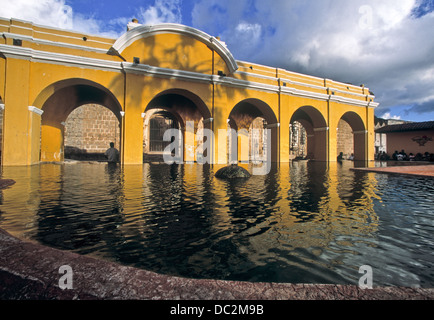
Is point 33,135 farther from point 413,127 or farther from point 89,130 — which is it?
point 413,127

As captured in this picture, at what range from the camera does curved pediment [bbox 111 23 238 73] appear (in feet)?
38.9

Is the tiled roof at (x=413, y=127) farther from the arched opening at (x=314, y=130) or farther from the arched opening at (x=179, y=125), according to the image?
the arched opening at (x=179, y=125)

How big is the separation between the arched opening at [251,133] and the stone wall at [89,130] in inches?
376

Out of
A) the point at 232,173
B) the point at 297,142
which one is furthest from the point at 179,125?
the point at 297,142

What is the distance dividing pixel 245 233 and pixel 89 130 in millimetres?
19662

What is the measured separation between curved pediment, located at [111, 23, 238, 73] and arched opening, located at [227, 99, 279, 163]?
3755mm

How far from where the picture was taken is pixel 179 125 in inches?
719

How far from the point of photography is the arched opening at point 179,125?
1489cm

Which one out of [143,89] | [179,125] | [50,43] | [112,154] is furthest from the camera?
[179,125]

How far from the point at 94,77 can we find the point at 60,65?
142 cm

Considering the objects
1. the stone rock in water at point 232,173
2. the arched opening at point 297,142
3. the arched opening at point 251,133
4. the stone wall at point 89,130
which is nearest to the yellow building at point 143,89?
the arched opening at point 251,133

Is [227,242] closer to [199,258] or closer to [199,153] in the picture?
[199,258]
